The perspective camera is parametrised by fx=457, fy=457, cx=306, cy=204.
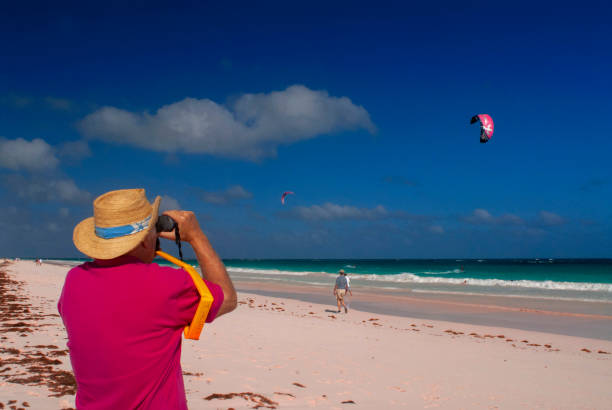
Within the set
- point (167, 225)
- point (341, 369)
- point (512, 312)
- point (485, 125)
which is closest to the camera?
point (167, 225)

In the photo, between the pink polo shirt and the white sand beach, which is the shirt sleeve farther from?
the white sand beach

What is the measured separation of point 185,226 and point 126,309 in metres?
0.36

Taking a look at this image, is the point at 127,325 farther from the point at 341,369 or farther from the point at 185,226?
the point at 341,369

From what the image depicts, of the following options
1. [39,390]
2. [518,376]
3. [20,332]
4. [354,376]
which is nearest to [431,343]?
[518,376]

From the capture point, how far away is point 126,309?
61.3 inches

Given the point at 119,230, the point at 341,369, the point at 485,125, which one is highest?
the point at 485,125

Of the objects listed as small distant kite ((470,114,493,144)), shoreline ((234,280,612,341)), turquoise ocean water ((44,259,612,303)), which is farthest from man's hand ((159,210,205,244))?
turquoise ocean water ((44,259,612,303))

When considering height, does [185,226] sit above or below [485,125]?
below

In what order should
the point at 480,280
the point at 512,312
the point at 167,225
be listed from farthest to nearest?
the point at 480,280, the point at 512,312, the point at 167,225

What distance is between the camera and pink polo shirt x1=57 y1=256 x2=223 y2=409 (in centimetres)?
156

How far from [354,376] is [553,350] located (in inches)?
224

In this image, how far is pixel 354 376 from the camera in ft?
22.0

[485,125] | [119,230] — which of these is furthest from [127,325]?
[485,125]

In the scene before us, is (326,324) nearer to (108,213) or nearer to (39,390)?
(39,390)
